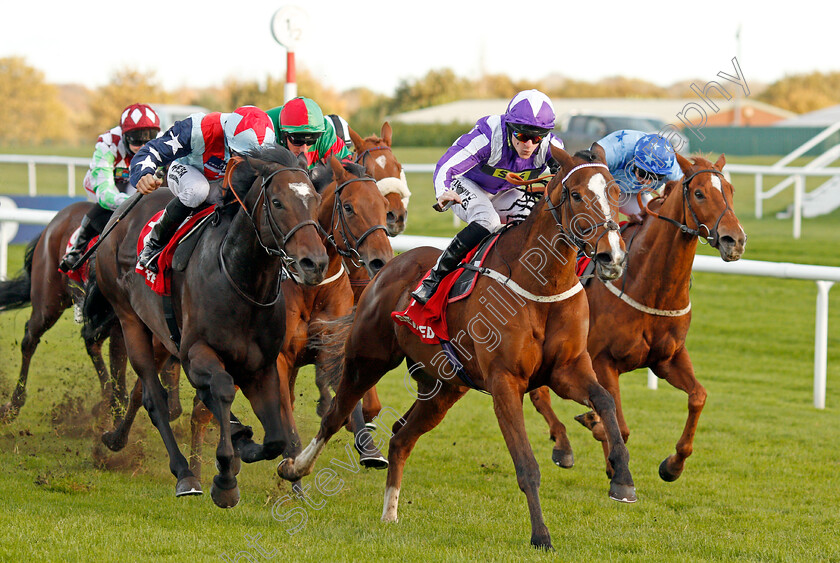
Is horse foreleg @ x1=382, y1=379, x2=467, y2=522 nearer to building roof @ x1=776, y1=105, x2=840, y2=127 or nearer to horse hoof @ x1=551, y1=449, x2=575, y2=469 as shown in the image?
horse hoof @ x1=551, y1=449, x2=575, y2=469

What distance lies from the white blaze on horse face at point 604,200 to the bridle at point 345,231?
128 centimetres

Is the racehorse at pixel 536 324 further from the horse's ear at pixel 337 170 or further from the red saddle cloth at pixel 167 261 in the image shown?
the red saddle cloth at pixel 167 261

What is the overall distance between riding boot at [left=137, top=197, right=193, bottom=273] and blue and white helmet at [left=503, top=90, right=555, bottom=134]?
5.11 ft

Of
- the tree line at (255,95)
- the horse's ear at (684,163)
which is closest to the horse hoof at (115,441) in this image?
the horse's ear at (684,163)

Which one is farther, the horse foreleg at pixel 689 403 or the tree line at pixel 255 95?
the tree line at pixel 255 95

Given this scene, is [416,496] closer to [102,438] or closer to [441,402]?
[441,402]

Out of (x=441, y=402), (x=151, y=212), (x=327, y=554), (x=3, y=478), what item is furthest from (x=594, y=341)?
(x=3, y=478)

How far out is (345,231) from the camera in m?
4.84

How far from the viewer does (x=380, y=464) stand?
516cm

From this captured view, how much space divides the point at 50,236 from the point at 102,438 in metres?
1.96

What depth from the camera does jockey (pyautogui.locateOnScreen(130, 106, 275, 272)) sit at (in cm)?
454

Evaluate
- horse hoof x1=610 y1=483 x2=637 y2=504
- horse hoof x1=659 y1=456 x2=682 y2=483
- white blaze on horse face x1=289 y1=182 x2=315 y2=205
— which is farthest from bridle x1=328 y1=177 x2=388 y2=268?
horse hoof x1=659 y1=456 x2=682 y2=483

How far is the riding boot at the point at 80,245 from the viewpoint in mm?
6027

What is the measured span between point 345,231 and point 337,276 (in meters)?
0.45
